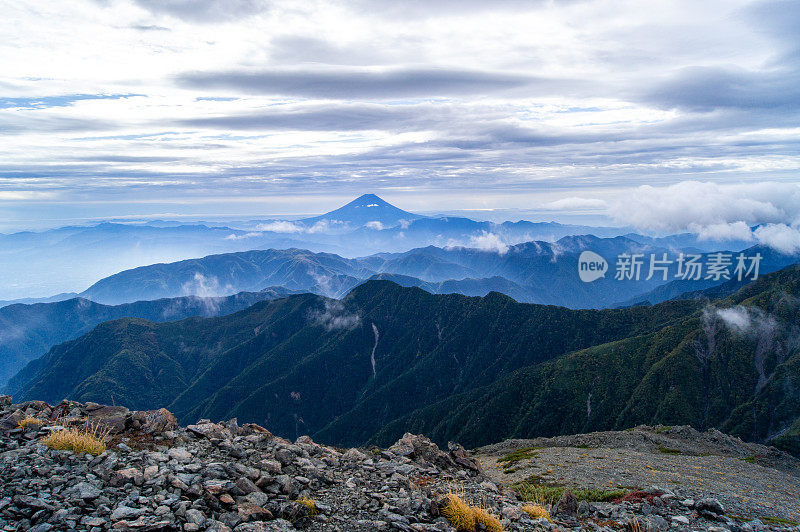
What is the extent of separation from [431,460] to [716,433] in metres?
85.9

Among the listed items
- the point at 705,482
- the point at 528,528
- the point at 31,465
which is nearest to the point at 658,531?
the point at 528,528

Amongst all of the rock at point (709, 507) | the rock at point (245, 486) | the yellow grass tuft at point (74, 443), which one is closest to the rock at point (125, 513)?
the rock at point (245, 486)

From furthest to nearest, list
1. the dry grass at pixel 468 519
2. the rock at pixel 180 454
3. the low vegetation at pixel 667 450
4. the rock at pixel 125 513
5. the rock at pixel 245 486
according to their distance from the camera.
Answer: the low vegetation at pixel 667 450
the rock at pixel 180 454
the rock at pixel 245 486
the dry grass at pixel 468 519
the rock at pixel 125 513

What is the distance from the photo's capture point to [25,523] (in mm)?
11430

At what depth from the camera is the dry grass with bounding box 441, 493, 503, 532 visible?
1470 cm

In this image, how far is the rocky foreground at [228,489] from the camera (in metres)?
12.5

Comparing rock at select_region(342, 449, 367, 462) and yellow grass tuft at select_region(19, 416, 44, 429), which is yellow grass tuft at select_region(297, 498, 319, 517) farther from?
yellow grass tuft at select_region(19, 416, 44, 429)

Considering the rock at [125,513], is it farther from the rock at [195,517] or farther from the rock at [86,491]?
the rock at [195,517]

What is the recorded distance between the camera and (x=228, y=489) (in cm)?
1464

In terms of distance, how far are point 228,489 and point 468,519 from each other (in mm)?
8982

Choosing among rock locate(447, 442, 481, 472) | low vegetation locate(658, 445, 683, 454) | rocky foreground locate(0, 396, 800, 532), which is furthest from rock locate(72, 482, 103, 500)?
low vegetation locate(658, 445, 683, 454)

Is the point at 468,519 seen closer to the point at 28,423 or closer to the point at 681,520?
the point at 681,520

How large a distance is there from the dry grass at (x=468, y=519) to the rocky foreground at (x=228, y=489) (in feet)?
0.56

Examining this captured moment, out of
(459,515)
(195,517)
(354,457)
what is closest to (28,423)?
(195,517)
